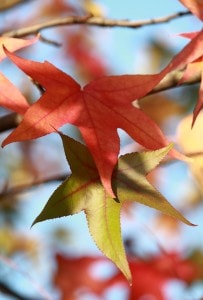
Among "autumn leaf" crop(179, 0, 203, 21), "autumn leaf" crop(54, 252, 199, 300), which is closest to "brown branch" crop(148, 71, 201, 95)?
"autumn leaf" crop(179, 0, 203, 21)

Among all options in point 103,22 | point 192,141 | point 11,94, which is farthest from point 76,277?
point 11,94

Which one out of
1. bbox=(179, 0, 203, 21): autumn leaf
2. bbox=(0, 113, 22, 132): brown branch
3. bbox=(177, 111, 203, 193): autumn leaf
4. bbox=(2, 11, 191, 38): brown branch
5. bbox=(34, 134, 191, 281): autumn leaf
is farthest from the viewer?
bbox=(177, 111, 203, 193): autumn leaf

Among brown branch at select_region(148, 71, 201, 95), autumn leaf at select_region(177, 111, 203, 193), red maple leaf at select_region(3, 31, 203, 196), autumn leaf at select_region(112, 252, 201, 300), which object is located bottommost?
autumn leaf at select_region(112, 252, 201, 300)

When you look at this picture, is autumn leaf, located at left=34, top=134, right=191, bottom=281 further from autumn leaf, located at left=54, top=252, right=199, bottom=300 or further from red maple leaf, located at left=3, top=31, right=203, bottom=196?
autumn leaf, located at left=54, top=252, right=199, bottom=300

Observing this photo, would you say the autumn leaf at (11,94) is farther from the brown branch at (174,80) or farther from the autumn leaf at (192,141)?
the autumn leaf at (192,141)

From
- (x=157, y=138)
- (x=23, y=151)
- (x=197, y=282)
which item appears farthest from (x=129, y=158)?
(x=23, y=151)

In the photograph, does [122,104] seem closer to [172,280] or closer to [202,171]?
[202,171]
